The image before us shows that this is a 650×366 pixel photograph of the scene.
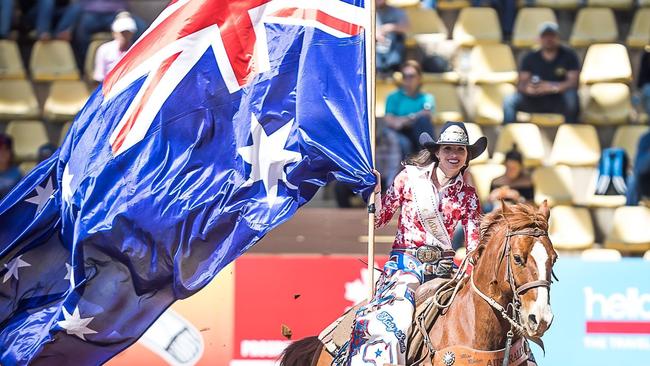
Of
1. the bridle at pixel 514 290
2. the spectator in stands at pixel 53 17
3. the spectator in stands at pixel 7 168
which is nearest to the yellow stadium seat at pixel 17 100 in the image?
the spectator in stands at pixel 53 17

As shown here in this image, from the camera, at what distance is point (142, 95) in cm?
857

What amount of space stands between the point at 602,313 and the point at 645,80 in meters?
4.25

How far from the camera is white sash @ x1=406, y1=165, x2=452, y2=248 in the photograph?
837cm

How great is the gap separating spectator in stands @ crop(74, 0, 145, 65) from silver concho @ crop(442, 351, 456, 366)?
330 inches

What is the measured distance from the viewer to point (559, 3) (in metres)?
16.2

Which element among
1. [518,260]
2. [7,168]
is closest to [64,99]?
[7,168]

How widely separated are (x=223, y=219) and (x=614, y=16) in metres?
9.20

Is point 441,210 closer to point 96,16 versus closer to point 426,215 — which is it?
point 426,215

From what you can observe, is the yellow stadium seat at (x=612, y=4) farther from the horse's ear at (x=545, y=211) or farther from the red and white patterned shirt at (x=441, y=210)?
the horse's ear at (x=545, y=211)

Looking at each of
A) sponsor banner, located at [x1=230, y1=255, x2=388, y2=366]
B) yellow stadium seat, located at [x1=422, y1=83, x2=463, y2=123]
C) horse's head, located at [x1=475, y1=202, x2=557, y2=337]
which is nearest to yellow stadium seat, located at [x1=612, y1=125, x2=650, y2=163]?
yellow stadium seat, located at [x1=422, y1=83, x2=463, y2=123]

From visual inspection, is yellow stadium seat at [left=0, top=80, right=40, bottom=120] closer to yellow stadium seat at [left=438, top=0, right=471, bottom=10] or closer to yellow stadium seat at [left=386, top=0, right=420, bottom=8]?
yellow stadium seat at [left=386, top=0, right=420, bottom=8]

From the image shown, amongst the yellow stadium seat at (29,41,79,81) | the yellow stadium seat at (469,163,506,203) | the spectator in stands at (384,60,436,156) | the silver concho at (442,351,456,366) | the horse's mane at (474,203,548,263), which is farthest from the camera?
the yellow stadium seat at (29,41,79,81)

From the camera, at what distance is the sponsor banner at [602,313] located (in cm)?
1188

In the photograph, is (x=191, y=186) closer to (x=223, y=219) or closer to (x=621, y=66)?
(x=223, y=219)
